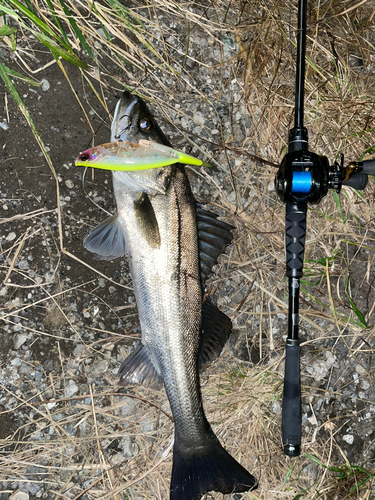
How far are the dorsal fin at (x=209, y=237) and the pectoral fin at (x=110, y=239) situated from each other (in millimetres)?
469

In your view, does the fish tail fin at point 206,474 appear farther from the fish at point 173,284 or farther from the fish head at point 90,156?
the fish head at point 90,156

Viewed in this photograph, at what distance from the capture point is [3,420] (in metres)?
2.81

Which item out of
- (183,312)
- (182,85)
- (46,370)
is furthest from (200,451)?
(182,85)

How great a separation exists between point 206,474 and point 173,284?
1.20 m

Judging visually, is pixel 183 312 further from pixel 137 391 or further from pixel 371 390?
pixel 371 390

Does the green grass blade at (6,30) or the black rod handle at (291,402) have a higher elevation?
the green grass blade at (6,30)

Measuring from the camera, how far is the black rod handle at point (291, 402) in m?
2.40

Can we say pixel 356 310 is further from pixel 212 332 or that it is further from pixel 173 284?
pixel 173 284

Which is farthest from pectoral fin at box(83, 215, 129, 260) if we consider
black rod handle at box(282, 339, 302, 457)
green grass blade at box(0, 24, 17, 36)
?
green grass blade at box(0, 24, 17, 36)

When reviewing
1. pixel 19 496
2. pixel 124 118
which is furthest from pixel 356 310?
pixel 19 496

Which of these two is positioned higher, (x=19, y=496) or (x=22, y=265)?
(x=22, y=265)

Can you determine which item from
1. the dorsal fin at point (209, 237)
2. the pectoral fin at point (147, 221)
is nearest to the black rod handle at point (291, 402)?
the dorsal fin at point (209, 237)

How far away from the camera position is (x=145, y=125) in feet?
7.83

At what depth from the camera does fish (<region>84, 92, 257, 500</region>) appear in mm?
2396
